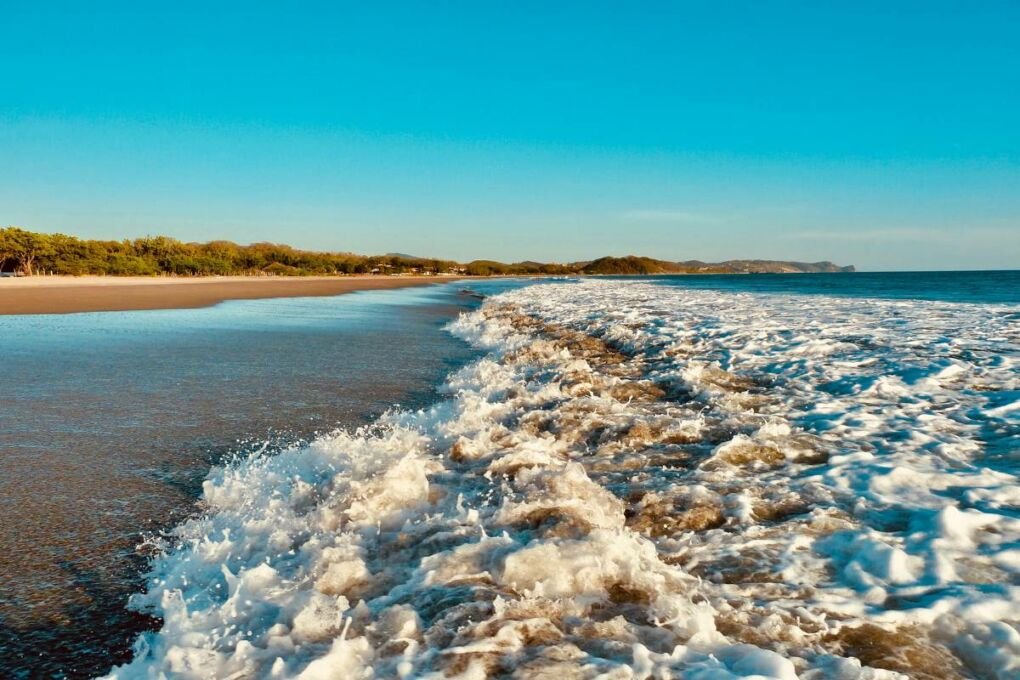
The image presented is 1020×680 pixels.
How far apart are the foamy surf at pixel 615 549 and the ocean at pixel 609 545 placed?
0.01 m

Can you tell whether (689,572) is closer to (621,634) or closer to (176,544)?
(621,634)

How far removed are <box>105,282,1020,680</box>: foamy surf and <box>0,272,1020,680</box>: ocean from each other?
1cm

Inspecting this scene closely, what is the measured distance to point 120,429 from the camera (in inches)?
254

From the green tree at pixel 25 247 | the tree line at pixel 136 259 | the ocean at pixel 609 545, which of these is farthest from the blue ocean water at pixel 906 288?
the green tree at pixel 25 247

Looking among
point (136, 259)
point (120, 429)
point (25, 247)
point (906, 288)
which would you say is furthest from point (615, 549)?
point (136, 259)

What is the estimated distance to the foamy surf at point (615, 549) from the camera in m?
2.60

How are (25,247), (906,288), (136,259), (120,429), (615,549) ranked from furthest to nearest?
1. (136,259)
2. (25,247)
3. (906,288)
4. (120,429)
5. (615,549)

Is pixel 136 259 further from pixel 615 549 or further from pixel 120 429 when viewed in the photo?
pixel 615 549

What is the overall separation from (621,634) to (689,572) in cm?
78

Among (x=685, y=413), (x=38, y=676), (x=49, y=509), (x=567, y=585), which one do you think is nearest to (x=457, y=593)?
(x=567, y=585)

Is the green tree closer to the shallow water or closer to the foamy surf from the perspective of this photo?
the shallow water

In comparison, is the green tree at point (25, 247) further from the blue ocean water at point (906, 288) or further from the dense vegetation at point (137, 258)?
the blue ocean water at point (906, 288)

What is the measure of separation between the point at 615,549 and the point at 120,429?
18.3 ft

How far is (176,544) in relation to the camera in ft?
12.5
